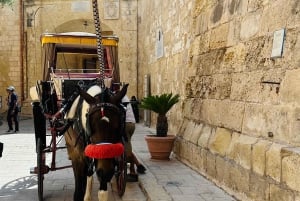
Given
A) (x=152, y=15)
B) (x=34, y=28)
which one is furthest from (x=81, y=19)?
(x=152, y=15)

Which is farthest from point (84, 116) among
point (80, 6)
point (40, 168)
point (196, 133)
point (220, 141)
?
point (80, 6)

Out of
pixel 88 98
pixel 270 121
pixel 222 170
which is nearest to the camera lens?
pixel 88 98

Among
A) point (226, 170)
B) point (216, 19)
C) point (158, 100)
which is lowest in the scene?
point (226, 170)

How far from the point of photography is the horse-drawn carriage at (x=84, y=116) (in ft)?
11.8

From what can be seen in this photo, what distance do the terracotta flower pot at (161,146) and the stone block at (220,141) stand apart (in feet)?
5.75

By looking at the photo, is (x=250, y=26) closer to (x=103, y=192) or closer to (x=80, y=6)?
(x=103, y=192)

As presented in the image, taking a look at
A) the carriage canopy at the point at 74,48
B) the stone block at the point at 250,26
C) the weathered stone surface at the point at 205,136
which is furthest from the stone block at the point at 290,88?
the carriage canopy at the point at 74,48

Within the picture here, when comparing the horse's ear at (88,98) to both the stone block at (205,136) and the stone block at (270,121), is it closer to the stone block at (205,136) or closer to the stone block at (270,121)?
the stone block at (270,121)

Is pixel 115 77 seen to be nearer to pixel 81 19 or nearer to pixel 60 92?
pixel 60 92

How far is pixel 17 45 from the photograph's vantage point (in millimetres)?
21625

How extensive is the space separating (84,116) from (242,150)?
2065mm

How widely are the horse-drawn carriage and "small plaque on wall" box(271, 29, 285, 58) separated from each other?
5.37ft

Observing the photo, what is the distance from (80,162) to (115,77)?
2883 millimetres

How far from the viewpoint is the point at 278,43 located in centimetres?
447
